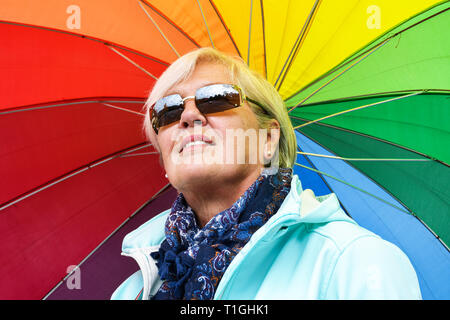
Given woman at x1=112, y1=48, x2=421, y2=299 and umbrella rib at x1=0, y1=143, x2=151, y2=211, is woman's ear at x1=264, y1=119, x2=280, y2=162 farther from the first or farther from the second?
umbrella rib at x1=0, y1=143, x2=151, y2=211

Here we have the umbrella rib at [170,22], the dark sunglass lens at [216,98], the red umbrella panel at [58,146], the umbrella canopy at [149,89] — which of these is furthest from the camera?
the umbrella rib at [170,22]

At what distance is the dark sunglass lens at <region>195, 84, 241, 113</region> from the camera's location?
173 centimetres

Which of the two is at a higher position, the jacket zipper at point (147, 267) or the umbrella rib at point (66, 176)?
the umbrella rib at point (66, 176)

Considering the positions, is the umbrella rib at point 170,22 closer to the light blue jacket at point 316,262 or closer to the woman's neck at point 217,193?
the woman's neck at point 217,193

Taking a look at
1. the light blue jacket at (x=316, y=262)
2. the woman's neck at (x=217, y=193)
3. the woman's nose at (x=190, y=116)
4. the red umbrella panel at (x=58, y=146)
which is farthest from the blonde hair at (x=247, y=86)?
the light blue jacket at (x=316, y=262)

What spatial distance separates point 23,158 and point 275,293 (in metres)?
2.01

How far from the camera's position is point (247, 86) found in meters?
1.92

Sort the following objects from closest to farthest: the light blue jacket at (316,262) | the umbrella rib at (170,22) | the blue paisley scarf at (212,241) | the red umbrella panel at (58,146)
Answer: the light blue jacket at (316,262)
the blue paisley scarf at (212,241)
the red umbrella panel at (58,146)
the umbrella rib at (170,22)

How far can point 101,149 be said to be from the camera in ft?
8.05

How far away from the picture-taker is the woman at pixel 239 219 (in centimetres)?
111

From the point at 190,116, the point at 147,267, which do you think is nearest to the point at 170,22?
the point at 190,116

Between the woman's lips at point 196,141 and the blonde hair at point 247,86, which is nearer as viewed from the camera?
the woman's lips at point 196,141

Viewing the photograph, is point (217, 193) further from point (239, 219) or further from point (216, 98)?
point (216, 98)
